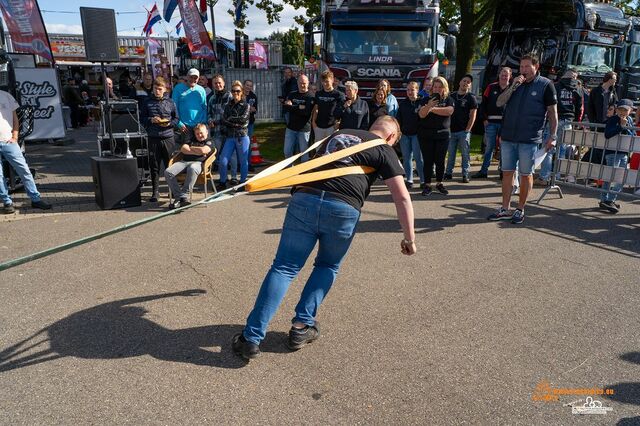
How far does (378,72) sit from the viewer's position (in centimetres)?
1095

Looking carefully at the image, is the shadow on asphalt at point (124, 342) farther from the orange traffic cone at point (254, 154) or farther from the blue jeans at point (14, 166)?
the orange traffic cone at point (254, 154)

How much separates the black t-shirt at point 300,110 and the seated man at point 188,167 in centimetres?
213

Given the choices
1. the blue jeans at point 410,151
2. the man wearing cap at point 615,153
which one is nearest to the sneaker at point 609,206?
the man wearing cap at point 615,153

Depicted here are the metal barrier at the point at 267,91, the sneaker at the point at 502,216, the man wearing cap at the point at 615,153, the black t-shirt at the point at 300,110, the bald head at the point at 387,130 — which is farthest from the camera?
the metal barrier at the point at 267,91

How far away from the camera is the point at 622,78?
14.6 m

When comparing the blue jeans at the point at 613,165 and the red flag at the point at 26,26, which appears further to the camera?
the red flag at the point at 26,26

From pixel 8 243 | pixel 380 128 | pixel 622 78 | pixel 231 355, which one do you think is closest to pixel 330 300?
pixel 231 355

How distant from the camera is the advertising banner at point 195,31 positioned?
1508 cm

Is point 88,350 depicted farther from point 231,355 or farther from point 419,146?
point 419,146

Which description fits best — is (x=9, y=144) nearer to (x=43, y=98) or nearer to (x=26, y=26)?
(x=43, y=98)

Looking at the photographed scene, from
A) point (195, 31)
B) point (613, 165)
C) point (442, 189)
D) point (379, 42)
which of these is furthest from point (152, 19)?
point (613, 165)

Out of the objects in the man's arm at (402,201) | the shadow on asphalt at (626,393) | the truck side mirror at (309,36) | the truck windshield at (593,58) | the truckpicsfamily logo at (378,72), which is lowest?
the shadow on asphalt at (626,393)

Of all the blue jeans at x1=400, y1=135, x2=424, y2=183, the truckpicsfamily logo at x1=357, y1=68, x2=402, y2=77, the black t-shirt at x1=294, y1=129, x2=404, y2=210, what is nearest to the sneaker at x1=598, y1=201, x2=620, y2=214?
the blue jeans at x1=400, y1=135, x2=424, y2=183

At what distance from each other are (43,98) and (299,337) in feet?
40.2
